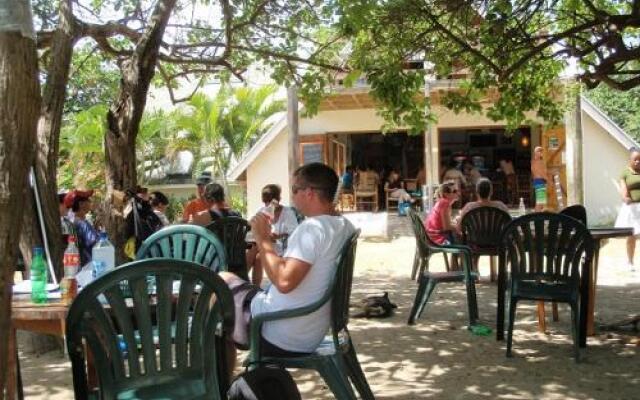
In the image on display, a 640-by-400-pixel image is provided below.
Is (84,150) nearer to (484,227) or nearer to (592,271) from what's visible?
(484,227)

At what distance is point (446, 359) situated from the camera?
17.2 ft

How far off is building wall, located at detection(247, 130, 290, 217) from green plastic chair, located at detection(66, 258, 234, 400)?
48.5 feet

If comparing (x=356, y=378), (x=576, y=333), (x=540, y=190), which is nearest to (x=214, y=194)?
(x=576, y=333)

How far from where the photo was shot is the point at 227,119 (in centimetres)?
2053

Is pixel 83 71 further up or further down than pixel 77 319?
further up

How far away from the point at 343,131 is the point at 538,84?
10.2 meters

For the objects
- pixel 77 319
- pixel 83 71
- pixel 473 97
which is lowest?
pixel 77 319

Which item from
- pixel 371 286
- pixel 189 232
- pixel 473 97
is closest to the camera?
pixel 189 232

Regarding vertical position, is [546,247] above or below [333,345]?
above

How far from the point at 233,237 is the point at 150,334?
164 inches

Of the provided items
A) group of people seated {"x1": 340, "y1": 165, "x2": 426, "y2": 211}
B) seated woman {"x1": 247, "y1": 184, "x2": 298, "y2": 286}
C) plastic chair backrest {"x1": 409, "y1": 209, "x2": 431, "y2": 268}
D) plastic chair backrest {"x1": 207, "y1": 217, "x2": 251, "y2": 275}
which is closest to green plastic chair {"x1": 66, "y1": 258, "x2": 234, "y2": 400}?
plastic chair backrest {"x1": 207, "y1": 217, "x2": 251, "y2": 275}

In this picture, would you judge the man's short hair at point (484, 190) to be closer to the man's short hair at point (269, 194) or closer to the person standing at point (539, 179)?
the man's short hair at point (269, 194)

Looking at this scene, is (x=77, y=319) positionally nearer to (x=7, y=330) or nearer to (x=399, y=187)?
(x=7, y=330)

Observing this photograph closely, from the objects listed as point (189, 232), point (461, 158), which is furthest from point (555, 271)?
point (461, 158)
